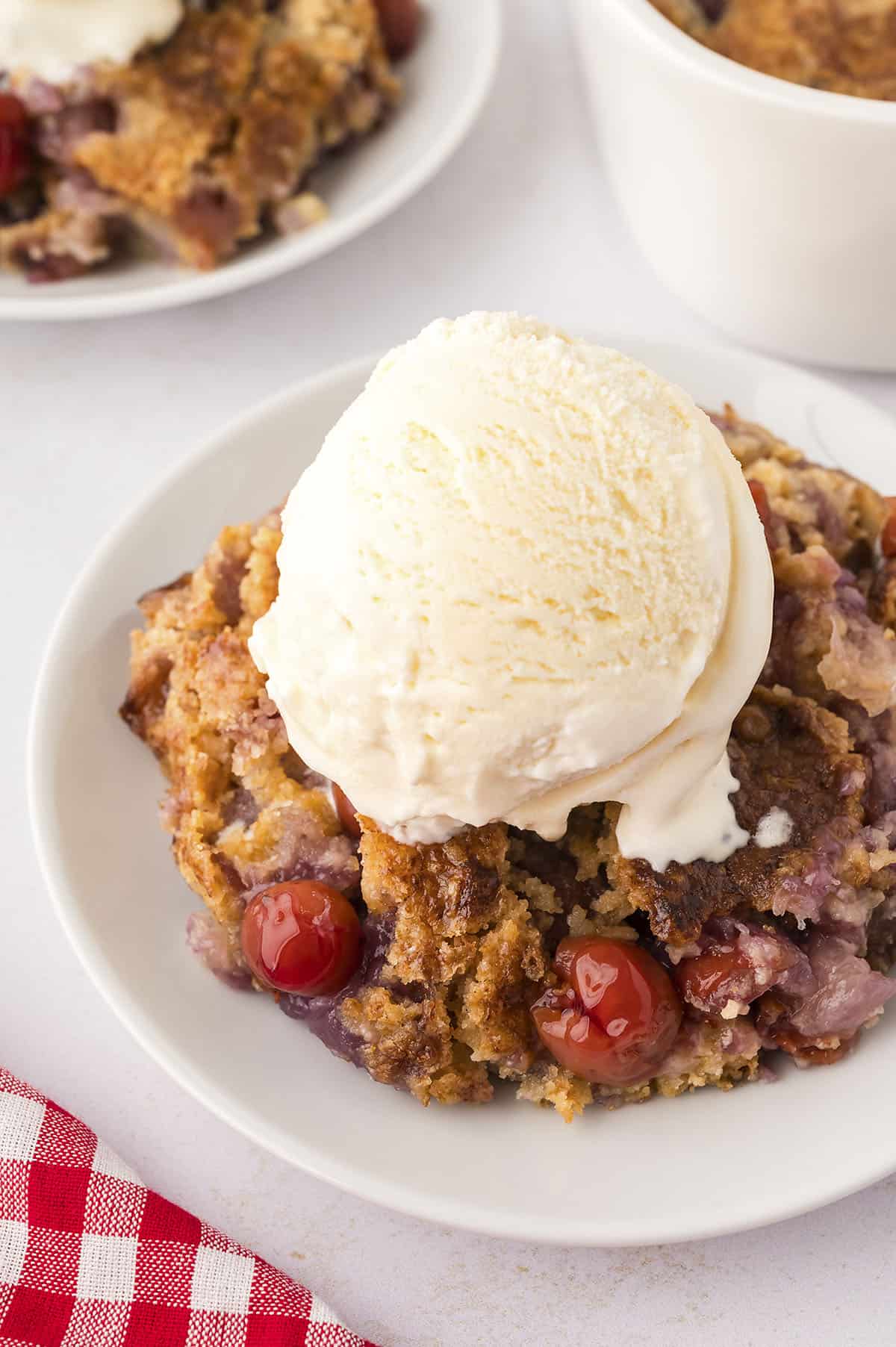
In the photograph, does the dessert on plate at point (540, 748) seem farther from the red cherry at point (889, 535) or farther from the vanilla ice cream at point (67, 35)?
the vanilla ice cream at point (67, 35)

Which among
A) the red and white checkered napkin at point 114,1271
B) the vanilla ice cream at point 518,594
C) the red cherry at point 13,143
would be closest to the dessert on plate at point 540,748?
the vanilla ice cream at point 518,594

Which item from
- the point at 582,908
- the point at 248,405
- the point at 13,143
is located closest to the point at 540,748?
the point at 582,908

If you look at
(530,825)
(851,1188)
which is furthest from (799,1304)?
(530,825)

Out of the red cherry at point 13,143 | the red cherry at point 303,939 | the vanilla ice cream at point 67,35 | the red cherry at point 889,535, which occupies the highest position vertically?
the vanilla ice cream at point 67,35

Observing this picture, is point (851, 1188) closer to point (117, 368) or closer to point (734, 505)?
point (734, 505)

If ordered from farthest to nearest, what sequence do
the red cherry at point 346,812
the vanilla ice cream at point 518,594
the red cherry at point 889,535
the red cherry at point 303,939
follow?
the red cherry at point 889,535
the red cherry at point 346,812
the red cherry at point 303,939
the vanilla ice cream at point 518,594

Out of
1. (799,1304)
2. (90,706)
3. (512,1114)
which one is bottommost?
(799,1304)

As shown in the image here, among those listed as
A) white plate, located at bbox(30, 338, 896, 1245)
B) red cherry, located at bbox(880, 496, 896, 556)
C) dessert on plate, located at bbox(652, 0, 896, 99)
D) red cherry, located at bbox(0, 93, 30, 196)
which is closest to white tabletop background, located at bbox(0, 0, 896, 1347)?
white plate, located at bbox(30, 338, 896, 1245)

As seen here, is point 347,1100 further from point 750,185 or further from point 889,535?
point 750,185
